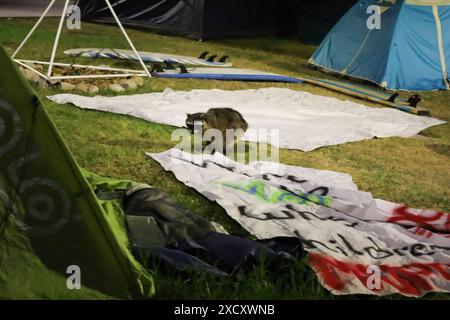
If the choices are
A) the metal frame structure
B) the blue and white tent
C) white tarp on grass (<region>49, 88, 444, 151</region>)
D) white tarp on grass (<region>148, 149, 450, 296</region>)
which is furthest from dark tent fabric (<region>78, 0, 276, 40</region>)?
white tarp on grass (<region>148, 149, 450, 296</region>)

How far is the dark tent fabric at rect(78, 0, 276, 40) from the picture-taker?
13805mm

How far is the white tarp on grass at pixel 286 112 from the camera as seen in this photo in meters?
7.01

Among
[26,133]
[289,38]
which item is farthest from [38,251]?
[289,38]

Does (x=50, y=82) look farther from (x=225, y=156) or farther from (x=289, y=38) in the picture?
(x=289, y=38)

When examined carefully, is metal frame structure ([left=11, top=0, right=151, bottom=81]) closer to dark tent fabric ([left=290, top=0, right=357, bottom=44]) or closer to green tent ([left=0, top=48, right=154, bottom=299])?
green tent ([left=0, top=48, right=154, bottom=299])

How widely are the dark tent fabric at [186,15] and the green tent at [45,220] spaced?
10969 millimetres

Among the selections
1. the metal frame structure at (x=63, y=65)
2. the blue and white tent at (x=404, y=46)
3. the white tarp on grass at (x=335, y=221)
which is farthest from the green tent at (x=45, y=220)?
the blue and white tent at (x=404, y=46)

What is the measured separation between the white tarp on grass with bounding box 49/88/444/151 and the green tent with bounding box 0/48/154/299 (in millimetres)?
3710

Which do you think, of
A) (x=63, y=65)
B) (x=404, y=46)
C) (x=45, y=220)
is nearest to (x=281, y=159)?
(x=45, y=220)

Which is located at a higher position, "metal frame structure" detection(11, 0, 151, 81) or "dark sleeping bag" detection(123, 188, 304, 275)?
"metal frame structure" detection(11, 0, 151, 81)

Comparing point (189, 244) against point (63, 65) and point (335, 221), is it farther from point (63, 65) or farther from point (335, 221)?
point (63, 65)

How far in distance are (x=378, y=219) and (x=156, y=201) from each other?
1511 mm

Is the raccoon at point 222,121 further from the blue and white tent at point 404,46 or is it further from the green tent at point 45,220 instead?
the blue and white tent at point 404,46

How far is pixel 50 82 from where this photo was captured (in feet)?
25.6
